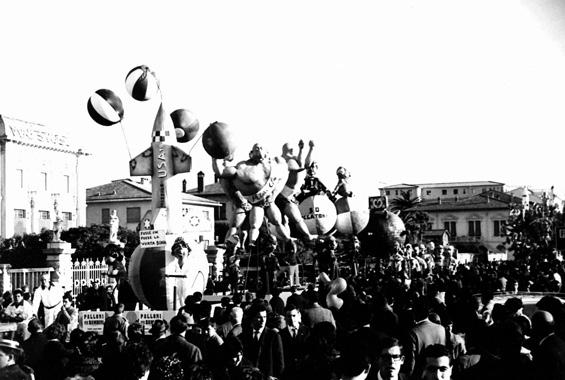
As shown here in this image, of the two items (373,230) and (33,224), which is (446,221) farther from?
(373,230)

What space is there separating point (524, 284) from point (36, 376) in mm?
25744

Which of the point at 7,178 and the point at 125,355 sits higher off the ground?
the point at 7,178

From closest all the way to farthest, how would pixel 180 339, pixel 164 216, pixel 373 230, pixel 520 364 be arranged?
pixel 520 364
pixel 180 339
pixel 164 216
pixel 373 230

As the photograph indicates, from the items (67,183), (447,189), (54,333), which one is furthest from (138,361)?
(447,189)

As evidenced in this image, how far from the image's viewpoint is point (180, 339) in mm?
7445

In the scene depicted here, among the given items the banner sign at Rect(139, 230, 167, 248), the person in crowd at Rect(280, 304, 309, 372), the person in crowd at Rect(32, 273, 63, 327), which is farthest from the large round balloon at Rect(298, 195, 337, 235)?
the person in crowd at Rect(280, 304, 309, 372)

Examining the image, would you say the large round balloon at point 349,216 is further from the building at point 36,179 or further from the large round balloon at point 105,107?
the building at point 36,179

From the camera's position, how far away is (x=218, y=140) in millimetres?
17859

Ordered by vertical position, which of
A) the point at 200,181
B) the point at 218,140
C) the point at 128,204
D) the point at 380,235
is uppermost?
the point at 200,181

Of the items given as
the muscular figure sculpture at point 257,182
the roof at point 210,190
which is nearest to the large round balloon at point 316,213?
the muscular figure sculpture at point 257,182

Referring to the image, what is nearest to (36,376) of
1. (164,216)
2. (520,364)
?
(520,364)

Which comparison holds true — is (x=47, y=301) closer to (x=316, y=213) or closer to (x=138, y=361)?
(x=138, y=361)

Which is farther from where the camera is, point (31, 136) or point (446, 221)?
point (446, 221)

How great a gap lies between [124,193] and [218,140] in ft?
179
